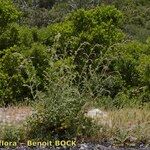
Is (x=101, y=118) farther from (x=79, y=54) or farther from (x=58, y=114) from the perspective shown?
(x=79, y=54)

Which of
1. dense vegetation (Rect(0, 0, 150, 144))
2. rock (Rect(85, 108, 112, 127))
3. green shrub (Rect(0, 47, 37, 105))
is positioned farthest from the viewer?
green shrub (Rect(0, 47, 37, 105))

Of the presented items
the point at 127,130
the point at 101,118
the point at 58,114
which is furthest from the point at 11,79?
the point at 127,130

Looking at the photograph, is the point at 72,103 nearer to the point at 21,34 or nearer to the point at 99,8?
the point at 21,34

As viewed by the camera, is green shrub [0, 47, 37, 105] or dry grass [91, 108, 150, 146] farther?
green shrub [0, 47, 37, 105]

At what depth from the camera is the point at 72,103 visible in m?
7.53

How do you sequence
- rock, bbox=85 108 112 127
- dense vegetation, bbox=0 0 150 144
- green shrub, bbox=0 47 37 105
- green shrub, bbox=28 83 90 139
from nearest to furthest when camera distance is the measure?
green shrub, bbox=28 83 90 139, rock, bbox=85 108 112 127, dense vegetation, bbox=0 0 150 144, green shrub, bbox=0 47 37 105

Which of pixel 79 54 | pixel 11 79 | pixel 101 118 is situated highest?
pixel 79 54

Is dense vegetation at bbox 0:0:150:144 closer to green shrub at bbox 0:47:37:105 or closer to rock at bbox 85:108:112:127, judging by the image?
green shrub at bbox 0:47:37:105

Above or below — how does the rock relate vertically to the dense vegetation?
below

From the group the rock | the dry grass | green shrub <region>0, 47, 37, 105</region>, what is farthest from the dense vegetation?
the dry grass

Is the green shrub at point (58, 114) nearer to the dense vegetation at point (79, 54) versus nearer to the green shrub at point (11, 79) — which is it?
the dense vegetation at point (79, 54)

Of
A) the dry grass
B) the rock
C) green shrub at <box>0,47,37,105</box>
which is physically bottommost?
the dry grass

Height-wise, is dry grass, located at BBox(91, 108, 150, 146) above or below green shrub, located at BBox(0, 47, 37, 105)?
below

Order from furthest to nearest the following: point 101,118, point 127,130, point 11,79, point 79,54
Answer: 1. point 79,54
2. point 11,79
3. point 101,118
4. point 127,130
